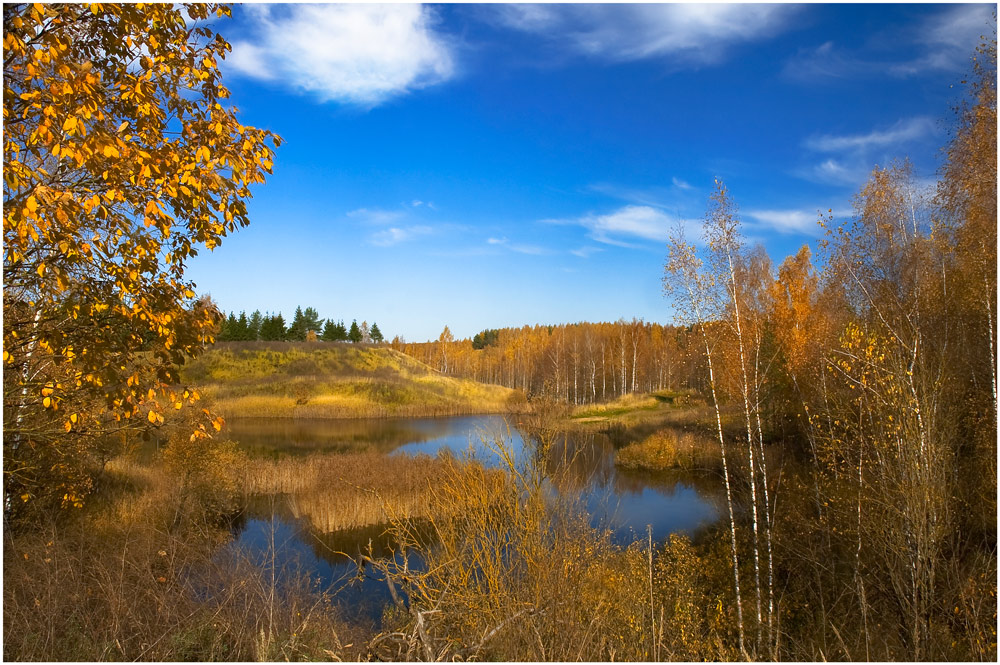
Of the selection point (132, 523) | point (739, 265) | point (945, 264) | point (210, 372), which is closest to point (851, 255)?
point (945, 264)

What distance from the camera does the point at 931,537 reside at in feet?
24.7

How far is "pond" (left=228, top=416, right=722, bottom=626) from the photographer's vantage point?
11078 mm

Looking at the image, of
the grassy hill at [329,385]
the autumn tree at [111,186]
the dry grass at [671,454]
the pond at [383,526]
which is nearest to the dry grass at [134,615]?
the pond at [383,526]

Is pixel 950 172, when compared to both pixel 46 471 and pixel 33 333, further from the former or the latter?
pixel 46 471

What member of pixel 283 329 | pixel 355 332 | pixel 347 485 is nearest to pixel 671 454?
pixel 347 485

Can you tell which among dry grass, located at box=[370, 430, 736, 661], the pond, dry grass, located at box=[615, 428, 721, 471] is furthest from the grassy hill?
dry grass, located at box=[370, 430, 736, 661]

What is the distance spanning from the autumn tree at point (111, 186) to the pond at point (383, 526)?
12.2ft

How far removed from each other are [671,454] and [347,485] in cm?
1379

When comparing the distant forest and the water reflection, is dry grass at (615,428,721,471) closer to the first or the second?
the water reflection

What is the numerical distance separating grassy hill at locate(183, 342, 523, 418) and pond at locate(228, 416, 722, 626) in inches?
411

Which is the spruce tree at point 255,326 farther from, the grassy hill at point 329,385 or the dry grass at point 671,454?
the dry grass at point 671,454

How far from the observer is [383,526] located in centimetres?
1521

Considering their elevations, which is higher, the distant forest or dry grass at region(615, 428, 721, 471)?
the distant forest

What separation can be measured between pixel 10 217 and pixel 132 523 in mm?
11455
